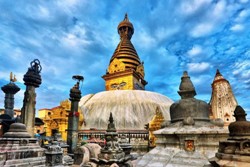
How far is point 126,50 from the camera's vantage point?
139 ft

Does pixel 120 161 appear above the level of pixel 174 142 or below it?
below

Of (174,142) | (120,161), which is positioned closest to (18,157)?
(120,161)

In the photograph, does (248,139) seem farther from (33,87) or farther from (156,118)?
(156,118)

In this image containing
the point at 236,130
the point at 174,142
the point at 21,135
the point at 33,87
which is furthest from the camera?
the point at 33,87

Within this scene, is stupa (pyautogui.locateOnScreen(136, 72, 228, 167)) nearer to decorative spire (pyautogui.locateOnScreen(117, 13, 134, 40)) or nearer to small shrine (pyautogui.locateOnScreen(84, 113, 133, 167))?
small shrine (pyautogui.locateOnScreen(84, 113, 133, 167))

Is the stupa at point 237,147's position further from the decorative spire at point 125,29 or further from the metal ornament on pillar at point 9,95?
the decorative spire at point 125,29

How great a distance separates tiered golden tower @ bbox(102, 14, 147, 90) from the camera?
37656mm

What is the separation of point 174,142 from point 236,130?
3.45 metres

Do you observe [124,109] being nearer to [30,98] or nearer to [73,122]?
[73,122]

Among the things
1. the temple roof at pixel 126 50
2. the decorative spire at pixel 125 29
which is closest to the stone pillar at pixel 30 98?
the temple roof at pixel 126 50

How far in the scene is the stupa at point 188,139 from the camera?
19.9 feet

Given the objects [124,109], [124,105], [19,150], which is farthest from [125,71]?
[19,150]

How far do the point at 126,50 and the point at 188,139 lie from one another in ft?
123

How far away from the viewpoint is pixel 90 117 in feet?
87.5
